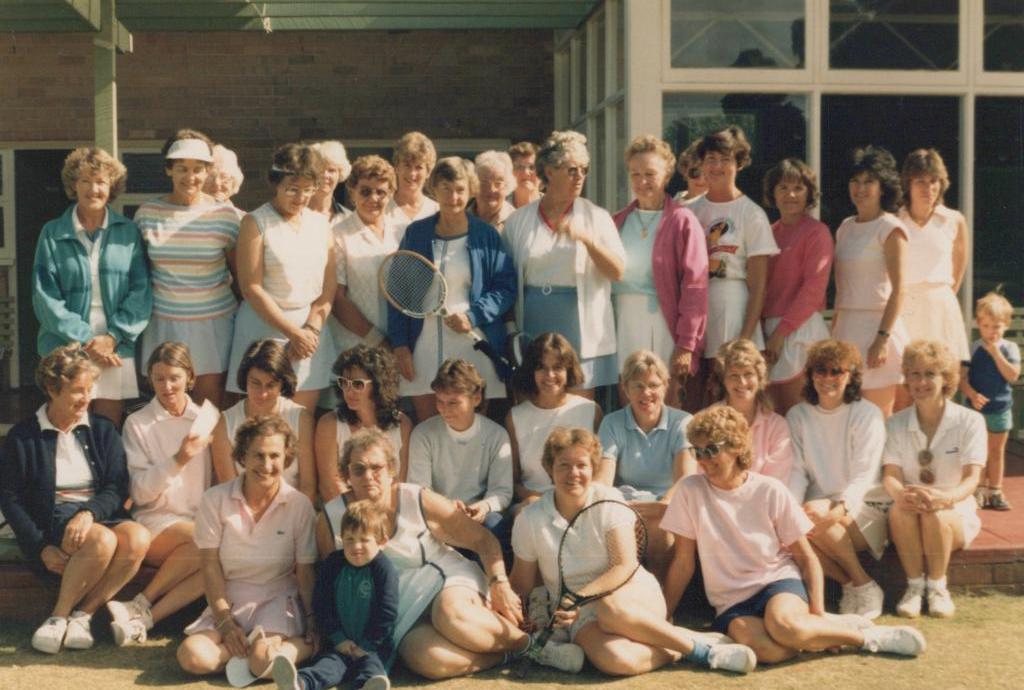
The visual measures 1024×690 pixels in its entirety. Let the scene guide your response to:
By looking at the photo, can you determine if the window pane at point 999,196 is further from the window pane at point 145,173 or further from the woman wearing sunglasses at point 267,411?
the window pane at point 145,173

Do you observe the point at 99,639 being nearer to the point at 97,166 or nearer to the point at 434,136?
the point at 97,166

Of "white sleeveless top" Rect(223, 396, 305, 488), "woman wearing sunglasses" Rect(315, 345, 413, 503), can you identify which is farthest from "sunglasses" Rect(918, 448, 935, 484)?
"white sleeveless top" Rect(223, 396, 305, 488)

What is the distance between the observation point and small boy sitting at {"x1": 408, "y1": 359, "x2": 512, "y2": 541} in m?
5.86

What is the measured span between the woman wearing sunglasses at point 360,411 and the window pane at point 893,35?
4.03 metres

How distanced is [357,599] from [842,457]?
7.32 ft

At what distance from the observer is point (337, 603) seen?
5.18 meters

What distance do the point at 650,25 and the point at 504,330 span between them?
9.37ft

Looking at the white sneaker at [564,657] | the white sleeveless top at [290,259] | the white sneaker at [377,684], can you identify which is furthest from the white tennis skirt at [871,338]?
the white sneaker at [377,684]

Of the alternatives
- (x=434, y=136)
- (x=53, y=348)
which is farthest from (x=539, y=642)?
(x=434, y=136)

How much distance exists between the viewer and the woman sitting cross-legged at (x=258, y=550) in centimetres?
533

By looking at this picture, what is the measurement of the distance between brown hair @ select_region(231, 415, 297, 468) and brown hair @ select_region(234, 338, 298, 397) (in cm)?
41

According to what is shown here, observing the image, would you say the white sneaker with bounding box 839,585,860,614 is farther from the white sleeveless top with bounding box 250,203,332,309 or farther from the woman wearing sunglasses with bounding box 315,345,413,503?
the white sleeveless top with bounding box 250,203,332,309

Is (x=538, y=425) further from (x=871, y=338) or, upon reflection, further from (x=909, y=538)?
(x=871, y=338)

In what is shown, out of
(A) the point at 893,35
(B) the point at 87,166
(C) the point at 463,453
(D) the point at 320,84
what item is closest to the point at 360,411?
(C) the point at 463,453
